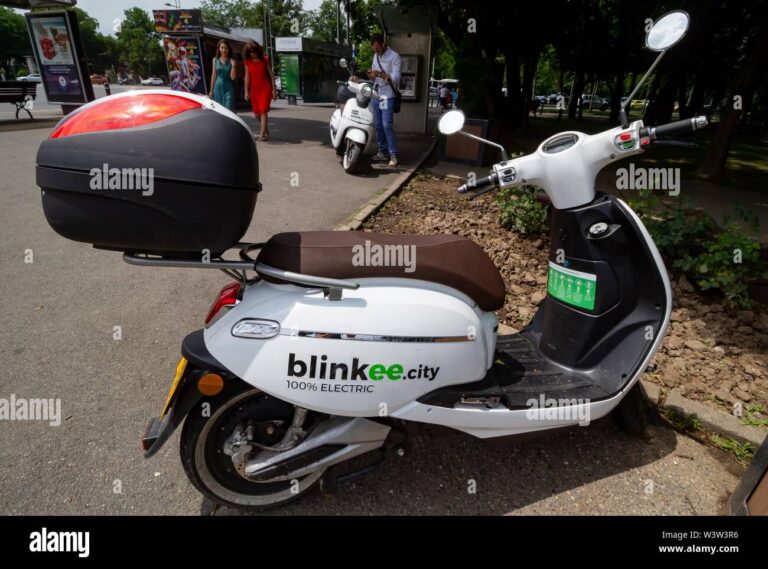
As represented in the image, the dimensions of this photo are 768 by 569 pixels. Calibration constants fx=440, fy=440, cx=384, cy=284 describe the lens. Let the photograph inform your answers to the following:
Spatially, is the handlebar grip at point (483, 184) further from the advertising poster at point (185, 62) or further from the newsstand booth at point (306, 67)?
the newsstand booth at point (306, 67)

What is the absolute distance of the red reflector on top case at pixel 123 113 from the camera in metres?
1.41

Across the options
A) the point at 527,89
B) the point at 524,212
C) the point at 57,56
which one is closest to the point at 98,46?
the point at 57,56

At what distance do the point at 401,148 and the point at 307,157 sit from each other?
265cm

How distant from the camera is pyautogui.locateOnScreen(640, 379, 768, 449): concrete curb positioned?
231 centimetres

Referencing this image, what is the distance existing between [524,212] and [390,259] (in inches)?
124

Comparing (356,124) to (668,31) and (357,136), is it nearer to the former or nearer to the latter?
(357,136)

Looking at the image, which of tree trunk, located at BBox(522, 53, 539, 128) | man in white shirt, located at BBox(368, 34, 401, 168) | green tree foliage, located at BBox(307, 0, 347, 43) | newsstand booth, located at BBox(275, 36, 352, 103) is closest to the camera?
man in white shirt, located at BBox(368, 34, 401, 168)

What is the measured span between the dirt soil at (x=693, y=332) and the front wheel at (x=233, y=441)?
2.05m

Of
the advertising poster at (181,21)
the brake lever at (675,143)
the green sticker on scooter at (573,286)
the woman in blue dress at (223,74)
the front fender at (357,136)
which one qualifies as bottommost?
the green sticker on scooter at (573,286)

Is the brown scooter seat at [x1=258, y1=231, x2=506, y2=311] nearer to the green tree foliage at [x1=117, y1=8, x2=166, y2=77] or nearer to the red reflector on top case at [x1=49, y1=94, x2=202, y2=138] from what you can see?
the red reflector on top case at [x1=49, y1=94, x2=202, y2=138]

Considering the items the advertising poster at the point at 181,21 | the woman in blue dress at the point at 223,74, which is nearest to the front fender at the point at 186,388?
the woman in blue dress at the point at 223,74

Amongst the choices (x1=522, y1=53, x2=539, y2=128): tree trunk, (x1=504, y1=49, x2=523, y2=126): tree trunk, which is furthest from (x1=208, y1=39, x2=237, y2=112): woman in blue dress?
(x1=522, y1=53, x2=539, y2=128): tree trunk

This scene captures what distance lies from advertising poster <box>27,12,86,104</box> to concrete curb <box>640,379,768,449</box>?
14.8 metres
